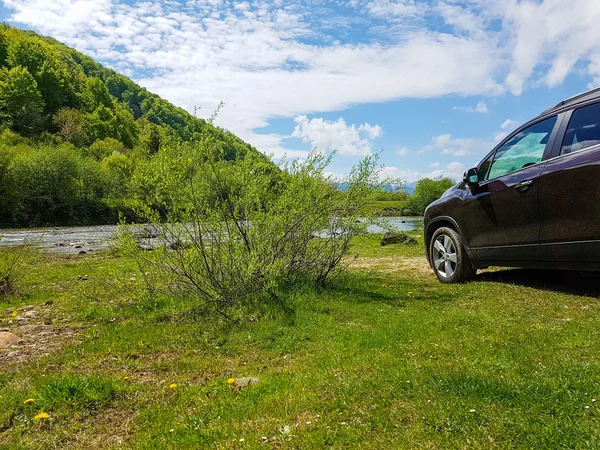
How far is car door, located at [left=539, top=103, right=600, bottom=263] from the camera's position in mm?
4797

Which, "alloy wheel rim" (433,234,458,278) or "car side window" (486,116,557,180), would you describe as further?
"alloy wheel rim" (433,234,458,278)

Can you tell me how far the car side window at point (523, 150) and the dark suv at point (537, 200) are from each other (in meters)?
0.02

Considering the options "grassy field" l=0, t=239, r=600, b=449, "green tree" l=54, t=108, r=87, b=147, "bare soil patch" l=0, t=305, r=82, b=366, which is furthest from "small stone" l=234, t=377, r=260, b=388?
"green tree" l=54, t=108, r=87, b=147

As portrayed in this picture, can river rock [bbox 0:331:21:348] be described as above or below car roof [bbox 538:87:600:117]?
below

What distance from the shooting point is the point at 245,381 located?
13.6 feet

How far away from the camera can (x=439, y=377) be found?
11.8ft

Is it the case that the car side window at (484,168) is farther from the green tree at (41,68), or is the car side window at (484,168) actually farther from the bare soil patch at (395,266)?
the green tree at (41,68)

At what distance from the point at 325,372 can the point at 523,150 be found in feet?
14.5

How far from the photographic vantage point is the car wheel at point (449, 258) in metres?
7.35

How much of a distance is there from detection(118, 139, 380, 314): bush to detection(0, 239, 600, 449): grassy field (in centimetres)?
59

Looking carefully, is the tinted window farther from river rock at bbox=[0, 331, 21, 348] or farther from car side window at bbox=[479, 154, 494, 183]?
river rock at bbox=[0, 331, 21, 348]

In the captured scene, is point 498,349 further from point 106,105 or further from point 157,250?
point 106,105

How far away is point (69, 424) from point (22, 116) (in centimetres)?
9692

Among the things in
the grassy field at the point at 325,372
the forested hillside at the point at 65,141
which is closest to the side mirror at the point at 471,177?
the grassy field at the point at 325,372
